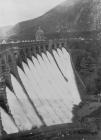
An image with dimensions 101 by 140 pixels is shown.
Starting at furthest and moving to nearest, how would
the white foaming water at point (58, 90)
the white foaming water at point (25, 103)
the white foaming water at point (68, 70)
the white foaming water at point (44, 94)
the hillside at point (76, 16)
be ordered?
the hillside at point (76, 16)
the white foaming water at point (68, 70)
the white foaming water at point (58, 90)
the white foaming water at point (25, 103)
the white foaming water at point (44, 94)

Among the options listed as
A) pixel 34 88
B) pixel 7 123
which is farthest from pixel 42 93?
pixel 7 123

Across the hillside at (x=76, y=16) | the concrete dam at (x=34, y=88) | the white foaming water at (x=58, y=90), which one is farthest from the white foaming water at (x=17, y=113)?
the hillside at (x=76, y=16)

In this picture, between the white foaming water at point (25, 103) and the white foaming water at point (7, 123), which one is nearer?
the white foaming water at point (7, 123)

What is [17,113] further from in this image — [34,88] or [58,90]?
[58,90]

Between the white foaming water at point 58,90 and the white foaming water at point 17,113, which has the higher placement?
the white foaming water at point 17,113

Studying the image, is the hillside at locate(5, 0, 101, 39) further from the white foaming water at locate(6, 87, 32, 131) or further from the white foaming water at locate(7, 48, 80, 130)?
the white foaming water at locate(6, 87, 32, 131)

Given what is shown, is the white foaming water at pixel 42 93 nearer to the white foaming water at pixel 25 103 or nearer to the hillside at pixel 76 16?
the white foaming water at pixel 25 103

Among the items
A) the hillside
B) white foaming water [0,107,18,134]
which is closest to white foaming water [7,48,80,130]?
white foaming water [0,107,18,134]

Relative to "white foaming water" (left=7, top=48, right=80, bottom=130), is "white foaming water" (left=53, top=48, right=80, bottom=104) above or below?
Answer: below
